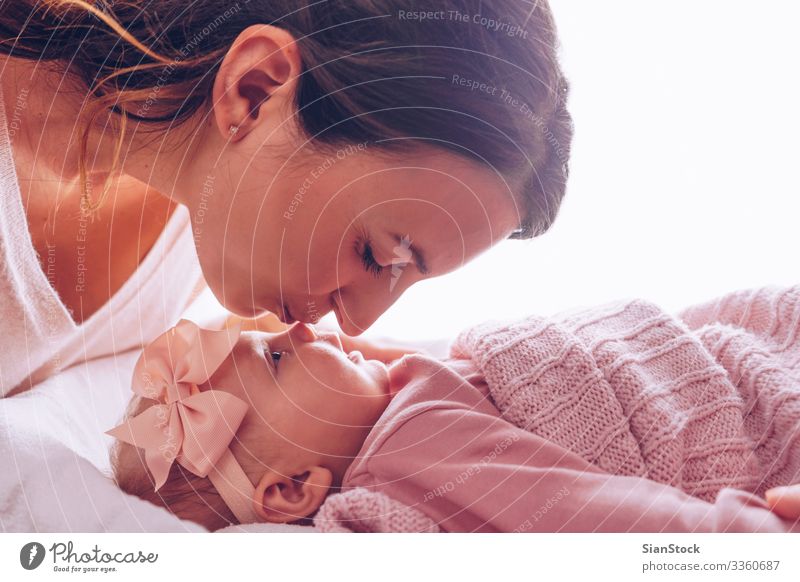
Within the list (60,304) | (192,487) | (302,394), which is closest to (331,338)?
(302,394)

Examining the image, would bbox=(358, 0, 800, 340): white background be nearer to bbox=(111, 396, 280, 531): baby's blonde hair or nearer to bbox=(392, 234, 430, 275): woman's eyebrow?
bbox=(392, 234, 430, 275): woman's eyebrow

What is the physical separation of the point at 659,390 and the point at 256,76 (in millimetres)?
443

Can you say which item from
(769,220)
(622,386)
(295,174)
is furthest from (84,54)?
(769,220)

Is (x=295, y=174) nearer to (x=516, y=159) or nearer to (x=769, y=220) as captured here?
(x=516, y=159)

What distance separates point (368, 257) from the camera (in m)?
0.64

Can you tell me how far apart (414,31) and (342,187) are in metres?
0.14

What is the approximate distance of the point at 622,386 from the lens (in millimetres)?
649

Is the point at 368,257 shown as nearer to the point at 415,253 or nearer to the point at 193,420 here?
the point at 415,253

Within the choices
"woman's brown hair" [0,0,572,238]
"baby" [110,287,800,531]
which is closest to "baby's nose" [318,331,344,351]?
"baby" [110,287,800,531]

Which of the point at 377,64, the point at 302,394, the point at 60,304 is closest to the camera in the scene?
the point at 377,64

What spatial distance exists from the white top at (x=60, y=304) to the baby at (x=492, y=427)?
18cm

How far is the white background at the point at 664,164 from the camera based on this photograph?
2.18 ft

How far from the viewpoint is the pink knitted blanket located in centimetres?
62

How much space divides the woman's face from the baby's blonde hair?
0.14 metres
